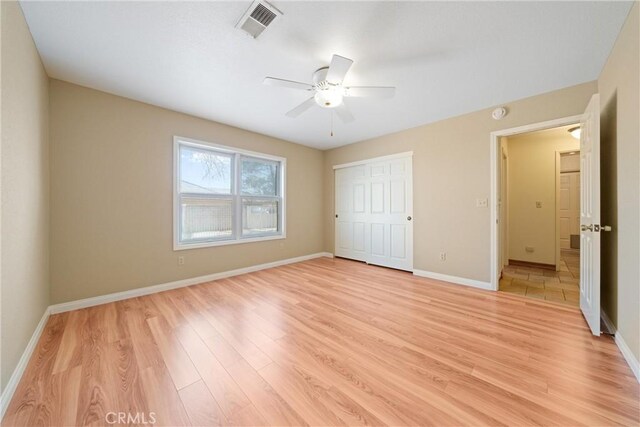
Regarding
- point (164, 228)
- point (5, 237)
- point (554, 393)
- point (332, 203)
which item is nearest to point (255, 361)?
point (5, 237)

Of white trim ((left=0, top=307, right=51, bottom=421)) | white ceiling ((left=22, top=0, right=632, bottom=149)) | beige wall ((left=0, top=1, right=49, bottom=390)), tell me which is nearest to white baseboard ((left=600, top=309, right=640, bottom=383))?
white ceiling ((left=22, top=0, right=632, bottom=149))

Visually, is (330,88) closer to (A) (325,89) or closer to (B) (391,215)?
(A) (325,89)

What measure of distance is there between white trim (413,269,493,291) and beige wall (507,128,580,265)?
2051 millimetres

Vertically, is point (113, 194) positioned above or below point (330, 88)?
below

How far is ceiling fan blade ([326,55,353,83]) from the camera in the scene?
1.74m

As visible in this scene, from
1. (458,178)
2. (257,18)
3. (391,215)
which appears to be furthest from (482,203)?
(257,18)

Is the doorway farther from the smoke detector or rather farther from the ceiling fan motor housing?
the ceiling fan motor housing

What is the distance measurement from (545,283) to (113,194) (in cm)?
591

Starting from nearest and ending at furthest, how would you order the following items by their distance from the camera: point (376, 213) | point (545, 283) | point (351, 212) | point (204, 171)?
point (545, 283), point (204, 171), point (376, 213), point (351, 212)

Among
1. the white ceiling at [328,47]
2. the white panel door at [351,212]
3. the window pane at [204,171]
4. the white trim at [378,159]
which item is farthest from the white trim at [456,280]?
the window pane at [204,171]

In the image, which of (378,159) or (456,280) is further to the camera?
(378,159)

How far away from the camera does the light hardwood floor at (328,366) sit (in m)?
1.23

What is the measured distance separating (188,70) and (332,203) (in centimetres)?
361

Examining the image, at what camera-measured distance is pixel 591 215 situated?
2.05m
